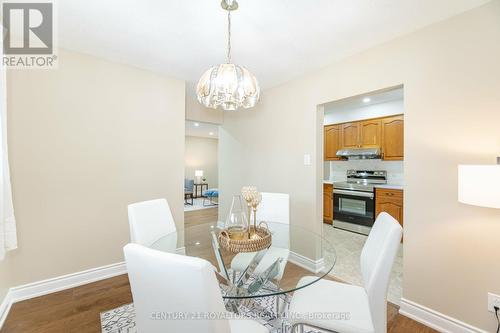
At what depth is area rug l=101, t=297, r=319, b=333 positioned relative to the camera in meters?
1.70

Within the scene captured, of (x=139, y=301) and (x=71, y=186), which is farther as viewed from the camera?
(x=71, y=186)

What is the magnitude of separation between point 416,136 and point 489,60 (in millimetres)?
641

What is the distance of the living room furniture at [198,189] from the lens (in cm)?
898

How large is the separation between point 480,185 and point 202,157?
29.5 feet

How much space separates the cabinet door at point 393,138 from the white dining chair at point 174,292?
13.4ft

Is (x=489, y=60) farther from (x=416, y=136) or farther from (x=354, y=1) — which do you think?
(x=354, y=1)

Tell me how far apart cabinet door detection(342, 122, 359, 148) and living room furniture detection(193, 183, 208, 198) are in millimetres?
5980

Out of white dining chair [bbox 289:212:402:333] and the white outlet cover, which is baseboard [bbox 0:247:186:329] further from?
the white outlet cover

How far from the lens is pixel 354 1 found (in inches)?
61.0

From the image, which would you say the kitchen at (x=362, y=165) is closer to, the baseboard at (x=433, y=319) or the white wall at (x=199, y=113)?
the baseboard at (x=433, y=319)

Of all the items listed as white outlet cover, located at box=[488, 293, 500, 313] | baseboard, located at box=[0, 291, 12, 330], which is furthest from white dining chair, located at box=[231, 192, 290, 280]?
baseboard, located at box=[0, 291, 12, 330]

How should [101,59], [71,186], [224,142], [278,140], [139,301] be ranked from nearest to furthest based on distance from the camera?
[139,301]
[71,186]
[101,59]
[278,140]
[224,142]

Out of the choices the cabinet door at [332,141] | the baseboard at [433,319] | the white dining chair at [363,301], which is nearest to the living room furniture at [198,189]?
the cabinet door at [332,141]

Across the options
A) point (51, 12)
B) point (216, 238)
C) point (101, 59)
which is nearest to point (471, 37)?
point (216, 238)
